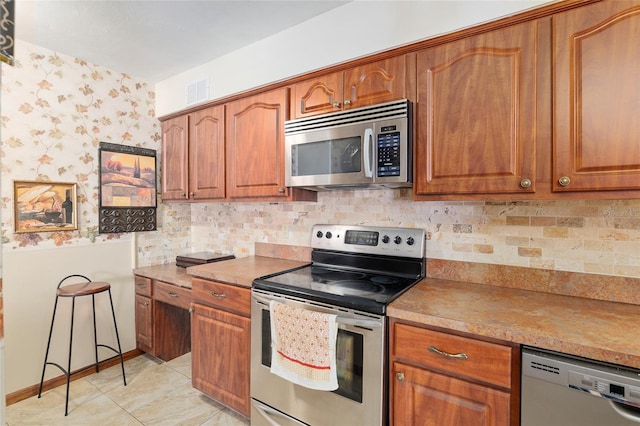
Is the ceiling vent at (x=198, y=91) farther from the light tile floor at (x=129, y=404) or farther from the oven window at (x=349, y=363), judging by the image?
the light tile floor at (x=129, y=404)

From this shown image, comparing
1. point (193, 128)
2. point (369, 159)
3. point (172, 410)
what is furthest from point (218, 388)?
point (193, 128)

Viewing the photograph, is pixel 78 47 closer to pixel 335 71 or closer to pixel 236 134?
pixel 236 134

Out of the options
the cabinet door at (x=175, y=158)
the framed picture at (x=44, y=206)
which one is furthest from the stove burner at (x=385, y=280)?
the framed picture at (x=44, y=206)

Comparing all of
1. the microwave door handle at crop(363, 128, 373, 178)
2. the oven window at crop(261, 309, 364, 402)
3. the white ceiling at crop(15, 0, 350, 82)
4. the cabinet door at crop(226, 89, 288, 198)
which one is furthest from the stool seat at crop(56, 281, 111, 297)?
the microwave door handle at crop(363, 128, 373, 178)

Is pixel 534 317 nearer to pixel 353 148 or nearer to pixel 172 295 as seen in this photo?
pixel 353 148

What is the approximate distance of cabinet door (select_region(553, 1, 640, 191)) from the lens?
1231 millimetres

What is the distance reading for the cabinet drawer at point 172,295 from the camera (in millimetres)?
2463

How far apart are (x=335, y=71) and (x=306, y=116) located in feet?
1.00

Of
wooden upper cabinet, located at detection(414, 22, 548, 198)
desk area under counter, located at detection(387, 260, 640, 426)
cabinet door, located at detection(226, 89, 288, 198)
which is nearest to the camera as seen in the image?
desk area under counter, located at detection(387, 260, 640, 426)

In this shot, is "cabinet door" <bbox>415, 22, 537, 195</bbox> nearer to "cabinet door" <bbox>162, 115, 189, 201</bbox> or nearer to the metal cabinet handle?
the metal cabinet handle

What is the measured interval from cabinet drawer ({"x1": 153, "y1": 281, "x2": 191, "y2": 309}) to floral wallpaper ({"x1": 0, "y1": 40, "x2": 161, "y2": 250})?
0.60 metres

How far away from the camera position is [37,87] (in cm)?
231

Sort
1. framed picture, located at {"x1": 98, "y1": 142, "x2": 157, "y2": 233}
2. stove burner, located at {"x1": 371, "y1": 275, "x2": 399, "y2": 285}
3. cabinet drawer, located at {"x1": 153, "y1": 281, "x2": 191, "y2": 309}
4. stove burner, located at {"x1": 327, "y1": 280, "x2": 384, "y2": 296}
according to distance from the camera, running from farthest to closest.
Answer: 1. framed picture, located at {"x1": 98, "y1": 142, "x2": 157, "y2": 233}
2. cabinet drawer, located at {"x1": 153, "y1": 281, "x2": 191, "y2": 309}
3. stove burner, located at {"x1": 371, "y1": 275, "x2": 399, "y2": 285}
4. stove burner, located at {"x1": 327, "y1": 280, "x2": 384, "y2": 296}

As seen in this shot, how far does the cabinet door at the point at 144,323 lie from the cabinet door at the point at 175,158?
0.89 meters
